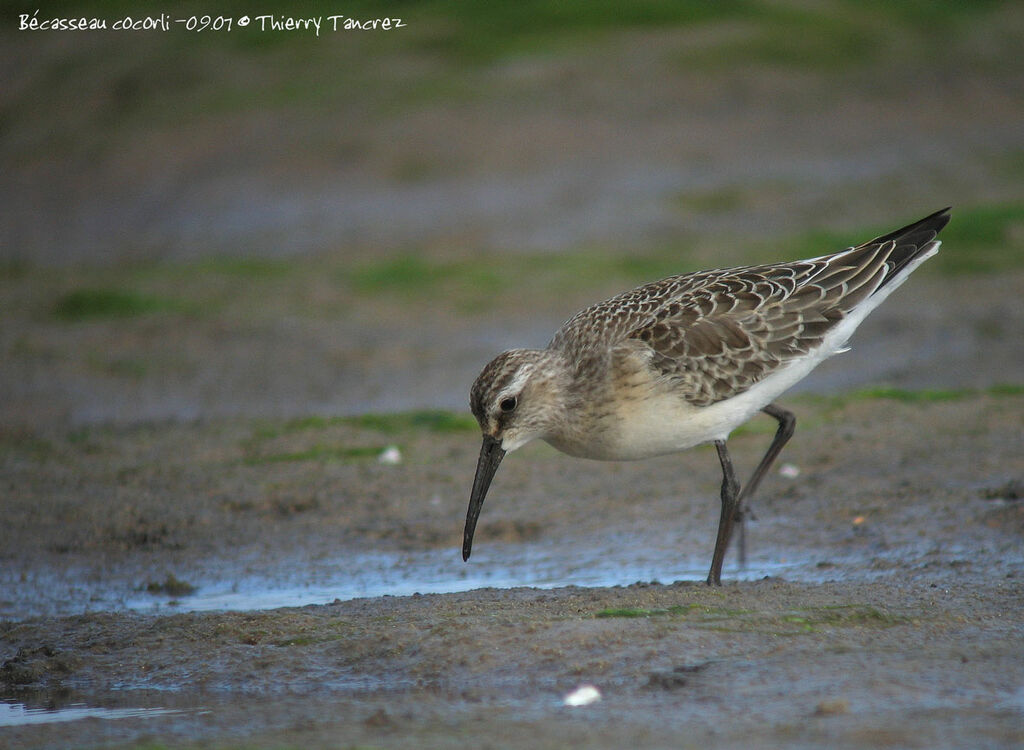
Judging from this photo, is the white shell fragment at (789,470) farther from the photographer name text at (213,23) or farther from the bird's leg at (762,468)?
the photographer name text at (213,23)

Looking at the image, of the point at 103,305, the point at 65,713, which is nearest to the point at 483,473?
the point at 65,713

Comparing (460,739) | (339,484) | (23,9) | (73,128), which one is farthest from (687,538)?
(23,9)

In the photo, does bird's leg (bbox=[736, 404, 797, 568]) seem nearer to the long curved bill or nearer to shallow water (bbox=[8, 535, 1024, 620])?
shallow water (bbox=[8, 535, 1024, 620])

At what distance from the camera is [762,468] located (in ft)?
27.1

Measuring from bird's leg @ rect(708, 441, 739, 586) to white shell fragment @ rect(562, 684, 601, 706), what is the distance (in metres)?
1.72

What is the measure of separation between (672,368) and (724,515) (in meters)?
0.90

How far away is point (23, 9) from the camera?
1070 inches

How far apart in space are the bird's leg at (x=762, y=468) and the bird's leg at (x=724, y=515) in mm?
138

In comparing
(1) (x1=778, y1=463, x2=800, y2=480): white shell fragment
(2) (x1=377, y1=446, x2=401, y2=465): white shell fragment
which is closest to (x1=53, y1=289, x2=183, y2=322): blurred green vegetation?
(2) (x1=377, y1=446, x2=401, y2=465): white shell fragment

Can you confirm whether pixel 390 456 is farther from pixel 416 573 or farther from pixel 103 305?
pixel 103 305

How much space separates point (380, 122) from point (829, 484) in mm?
14950

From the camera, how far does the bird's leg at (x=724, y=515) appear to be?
24.0 feet

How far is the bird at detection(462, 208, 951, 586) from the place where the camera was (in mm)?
7375

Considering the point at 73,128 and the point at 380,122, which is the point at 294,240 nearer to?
the point at 380,122
